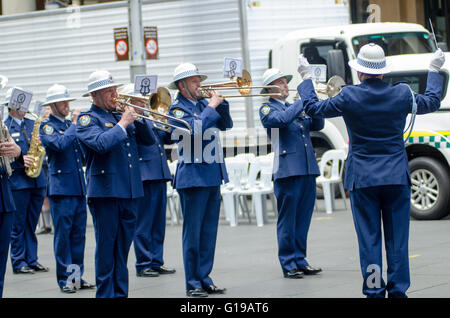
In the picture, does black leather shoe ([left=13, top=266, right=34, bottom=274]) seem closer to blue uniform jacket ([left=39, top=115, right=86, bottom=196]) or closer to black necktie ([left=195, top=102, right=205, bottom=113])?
blue uniform jacket ([left=39, top=115, right=86, bottom=196])

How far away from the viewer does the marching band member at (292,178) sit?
9664 millimetres

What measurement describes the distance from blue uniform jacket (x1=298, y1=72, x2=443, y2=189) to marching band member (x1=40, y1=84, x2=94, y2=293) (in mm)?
3351

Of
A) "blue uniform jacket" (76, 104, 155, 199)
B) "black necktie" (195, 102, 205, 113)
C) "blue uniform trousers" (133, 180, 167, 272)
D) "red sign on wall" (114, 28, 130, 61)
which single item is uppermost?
"red sign on wall" (114, 28, 130, 61)

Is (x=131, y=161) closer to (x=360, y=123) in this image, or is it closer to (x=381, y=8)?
(x=360, y=123)

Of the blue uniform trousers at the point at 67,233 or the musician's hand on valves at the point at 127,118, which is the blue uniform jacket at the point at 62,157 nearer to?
the blue uniform trousers at the point at 67,233

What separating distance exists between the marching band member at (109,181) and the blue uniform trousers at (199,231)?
0.80 metres

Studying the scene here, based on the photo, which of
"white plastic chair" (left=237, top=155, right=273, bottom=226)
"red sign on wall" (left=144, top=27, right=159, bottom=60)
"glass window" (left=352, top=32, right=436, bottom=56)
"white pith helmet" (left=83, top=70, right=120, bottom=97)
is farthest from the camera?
"red sign on wall" (left=144, top=27, right=159, bottom=60)

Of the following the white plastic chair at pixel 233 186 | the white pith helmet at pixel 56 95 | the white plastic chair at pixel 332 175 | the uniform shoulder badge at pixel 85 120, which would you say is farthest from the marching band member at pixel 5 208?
the white plastic chair at pixel 332 175

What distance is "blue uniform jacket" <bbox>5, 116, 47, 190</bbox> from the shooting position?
11.1 m

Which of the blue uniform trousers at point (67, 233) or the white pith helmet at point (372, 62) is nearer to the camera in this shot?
the white pith helmet at point (372, 62)

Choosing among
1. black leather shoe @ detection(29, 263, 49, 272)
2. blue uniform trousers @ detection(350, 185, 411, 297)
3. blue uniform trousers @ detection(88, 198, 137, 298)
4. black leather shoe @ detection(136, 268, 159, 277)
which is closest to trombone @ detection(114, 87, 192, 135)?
blue uniform trousers @ detection(88, 198, 137, 298)

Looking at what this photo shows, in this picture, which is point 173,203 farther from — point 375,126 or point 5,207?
point 375,126

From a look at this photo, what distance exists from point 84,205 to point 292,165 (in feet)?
7.38
